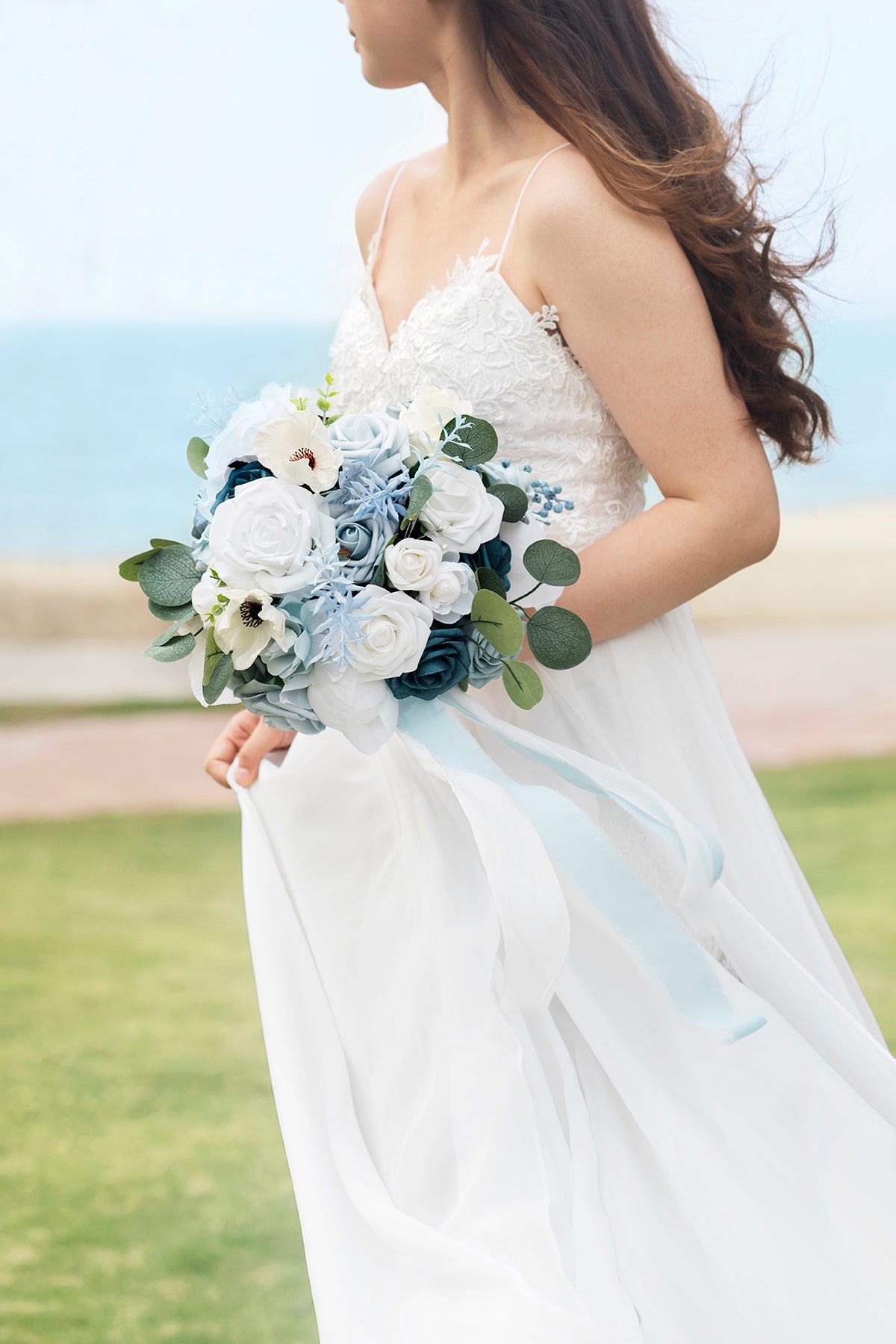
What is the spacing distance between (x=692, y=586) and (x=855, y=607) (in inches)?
207

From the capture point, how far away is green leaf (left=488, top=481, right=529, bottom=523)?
1046 mm

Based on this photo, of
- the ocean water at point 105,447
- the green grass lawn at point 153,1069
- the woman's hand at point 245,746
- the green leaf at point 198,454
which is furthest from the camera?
the ocean water at point 105,447

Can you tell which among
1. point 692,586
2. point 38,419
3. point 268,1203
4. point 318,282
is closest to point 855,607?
point 318,282

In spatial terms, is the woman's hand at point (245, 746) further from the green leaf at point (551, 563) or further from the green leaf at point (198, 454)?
the green leaf at point (551, 563)

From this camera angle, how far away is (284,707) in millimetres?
1034

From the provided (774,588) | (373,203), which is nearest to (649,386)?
(373,203)

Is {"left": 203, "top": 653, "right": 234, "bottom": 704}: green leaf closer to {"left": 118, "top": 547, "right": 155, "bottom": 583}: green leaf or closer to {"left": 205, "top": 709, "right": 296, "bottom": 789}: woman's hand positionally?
{"left": 118, "top": 547, "right": 155, "bottom": 583}: green leaf

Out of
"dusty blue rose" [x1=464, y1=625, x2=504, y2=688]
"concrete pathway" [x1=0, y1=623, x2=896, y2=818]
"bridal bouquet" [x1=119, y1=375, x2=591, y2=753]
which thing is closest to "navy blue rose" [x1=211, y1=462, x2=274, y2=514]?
"bridal bouquet" [x1=119, y1=375, x2=591, y2=753]

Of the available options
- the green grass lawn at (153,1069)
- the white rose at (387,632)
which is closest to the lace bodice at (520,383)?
the white rose at (387,632)

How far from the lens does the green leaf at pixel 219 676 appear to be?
1002 mm

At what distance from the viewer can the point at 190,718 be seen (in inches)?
255

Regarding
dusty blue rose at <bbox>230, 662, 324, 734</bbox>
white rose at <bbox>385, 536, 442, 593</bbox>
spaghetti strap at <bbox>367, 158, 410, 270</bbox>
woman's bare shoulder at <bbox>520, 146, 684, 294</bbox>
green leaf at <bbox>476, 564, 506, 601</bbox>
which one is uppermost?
woman's bare shoulder at <bbox>520, 146, 684, 294</bbox>

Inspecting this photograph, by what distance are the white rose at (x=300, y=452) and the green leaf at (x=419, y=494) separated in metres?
0.06

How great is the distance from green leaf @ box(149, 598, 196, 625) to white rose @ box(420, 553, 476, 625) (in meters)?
0.19
